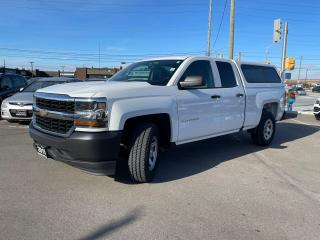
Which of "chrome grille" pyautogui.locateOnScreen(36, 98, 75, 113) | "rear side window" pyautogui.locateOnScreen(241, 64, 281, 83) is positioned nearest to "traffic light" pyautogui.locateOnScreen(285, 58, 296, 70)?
"rear side window" pyautogui.locateOnScreen(241, 64, 281, 83)

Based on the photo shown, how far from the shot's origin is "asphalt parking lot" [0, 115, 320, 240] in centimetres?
372

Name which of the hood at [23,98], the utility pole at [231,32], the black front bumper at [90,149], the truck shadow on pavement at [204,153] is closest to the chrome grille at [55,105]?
the black front bumper at [90,149]

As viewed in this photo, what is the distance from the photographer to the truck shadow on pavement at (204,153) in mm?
5898

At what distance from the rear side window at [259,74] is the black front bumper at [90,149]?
4.10 metres

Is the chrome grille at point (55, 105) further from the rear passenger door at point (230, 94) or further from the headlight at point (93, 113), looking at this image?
the rear passenger door at point (230, 94)

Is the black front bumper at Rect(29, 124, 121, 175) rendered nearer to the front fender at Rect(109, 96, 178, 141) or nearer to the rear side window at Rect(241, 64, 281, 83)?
the front fender at Rect(109, 96, 178, 141)

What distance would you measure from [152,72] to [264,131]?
354 centimetres

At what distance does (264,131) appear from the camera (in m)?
8.16

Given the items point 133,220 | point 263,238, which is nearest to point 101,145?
point 133,220

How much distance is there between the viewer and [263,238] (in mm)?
3619

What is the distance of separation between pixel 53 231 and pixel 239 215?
213 centimetres

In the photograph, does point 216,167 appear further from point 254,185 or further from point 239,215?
point 239,215

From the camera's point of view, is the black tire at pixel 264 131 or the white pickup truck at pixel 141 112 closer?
the white pickup truck at pixel 141 112

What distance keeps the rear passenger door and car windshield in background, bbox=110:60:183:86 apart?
105cm
